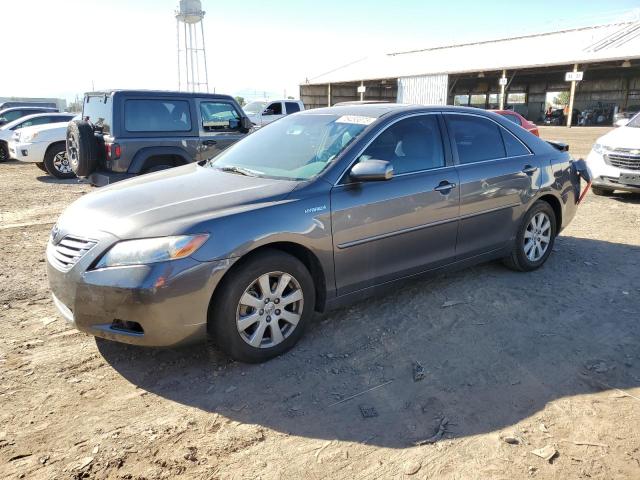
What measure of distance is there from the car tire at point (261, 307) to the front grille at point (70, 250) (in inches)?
33.9

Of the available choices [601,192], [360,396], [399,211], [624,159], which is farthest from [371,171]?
[601,192]

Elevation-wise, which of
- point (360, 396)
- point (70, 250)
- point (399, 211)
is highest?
point (399, 211)

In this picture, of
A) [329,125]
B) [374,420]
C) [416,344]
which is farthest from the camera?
[329,125]

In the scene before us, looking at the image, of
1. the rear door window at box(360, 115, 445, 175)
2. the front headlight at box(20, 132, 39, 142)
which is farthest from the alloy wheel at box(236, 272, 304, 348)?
the front headlight at box(20, 132, 39, 142)

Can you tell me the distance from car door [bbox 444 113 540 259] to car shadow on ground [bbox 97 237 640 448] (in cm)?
54

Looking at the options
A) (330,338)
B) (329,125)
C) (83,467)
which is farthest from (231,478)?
(329,125)

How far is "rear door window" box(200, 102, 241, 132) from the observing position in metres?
8.70

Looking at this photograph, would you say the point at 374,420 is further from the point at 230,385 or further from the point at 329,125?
the point at 329,125

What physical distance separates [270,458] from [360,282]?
1.60m

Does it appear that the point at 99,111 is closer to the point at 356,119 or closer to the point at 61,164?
the point at 61,164

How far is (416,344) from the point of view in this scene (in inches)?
147

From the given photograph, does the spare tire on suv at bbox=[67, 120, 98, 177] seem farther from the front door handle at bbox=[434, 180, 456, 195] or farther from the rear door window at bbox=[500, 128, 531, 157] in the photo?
the rear door window at bbox=[500, 128, 531, 157]

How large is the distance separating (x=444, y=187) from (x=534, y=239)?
158 cm

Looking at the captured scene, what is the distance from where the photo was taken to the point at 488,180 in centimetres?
461
